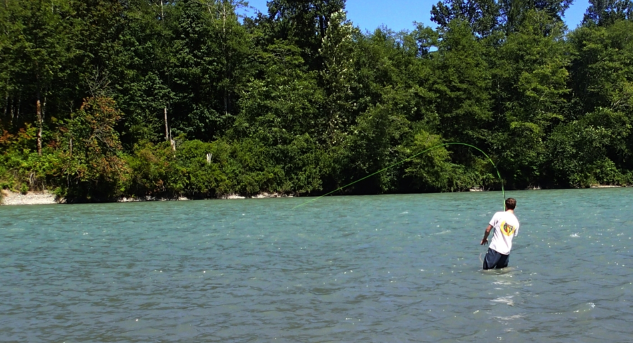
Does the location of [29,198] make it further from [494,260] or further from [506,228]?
[506,228]

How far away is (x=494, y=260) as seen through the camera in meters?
13.2

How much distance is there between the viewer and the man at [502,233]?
12766 millimetres

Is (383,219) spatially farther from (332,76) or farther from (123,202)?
(332,76)

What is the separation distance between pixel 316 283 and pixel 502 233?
13.0ft

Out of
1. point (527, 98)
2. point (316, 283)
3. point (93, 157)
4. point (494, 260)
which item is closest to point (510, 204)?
point (494, 260)

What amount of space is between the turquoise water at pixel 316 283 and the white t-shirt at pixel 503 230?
625 mm

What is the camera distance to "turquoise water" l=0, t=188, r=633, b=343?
9141 millimetres

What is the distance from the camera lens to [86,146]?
4069cm

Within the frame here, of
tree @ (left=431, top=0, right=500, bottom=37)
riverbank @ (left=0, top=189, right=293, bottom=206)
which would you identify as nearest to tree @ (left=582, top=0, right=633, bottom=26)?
tree @ (left=431, top=0, right=500, bottom=37)

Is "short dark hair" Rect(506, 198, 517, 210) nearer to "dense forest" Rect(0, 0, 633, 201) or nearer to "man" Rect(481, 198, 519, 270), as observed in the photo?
"man" Rect(481, 198, 519, 270)

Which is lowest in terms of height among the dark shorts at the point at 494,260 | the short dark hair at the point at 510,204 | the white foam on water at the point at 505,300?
the white foam on water at the point at 505,300

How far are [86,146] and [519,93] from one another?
37936 mm

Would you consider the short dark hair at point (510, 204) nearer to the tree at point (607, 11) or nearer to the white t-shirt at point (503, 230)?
the white t-shirt at point (503, 230)

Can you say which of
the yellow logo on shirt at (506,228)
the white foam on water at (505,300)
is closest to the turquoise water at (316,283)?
the white foam on water at (505,300)
